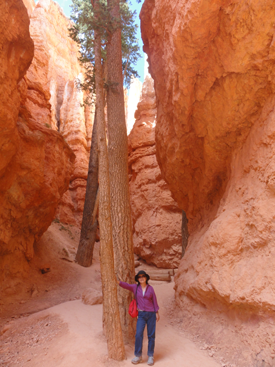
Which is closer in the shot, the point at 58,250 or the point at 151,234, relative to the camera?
the point at 58,250

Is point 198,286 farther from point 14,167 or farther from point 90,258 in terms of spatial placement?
point 90,258

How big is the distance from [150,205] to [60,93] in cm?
1761

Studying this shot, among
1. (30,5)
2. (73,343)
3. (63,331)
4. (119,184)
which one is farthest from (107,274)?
(30,5)

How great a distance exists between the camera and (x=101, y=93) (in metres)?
5.41

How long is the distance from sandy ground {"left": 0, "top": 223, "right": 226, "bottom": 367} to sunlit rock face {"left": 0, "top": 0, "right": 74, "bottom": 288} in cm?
85

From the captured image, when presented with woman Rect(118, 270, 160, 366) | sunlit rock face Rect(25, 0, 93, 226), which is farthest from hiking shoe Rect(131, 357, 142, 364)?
sunlit rock face Rect(25, 0, 93, 226)

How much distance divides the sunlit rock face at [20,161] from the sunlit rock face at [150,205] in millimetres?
4485

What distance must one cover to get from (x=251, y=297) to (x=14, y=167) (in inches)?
269

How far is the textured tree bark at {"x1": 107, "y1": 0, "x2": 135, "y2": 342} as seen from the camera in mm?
5066

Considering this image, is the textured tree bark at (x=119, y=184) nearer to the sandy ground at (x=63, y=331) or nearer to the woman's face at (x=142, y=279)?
the sandy ground at (x=63, y=331)

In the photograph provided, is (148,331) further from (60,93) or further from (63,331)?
(60,93)

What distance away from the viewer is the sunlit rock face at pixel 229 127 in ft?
12.5

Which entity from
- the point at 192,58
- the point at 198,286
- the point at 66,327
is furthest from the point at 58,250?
the point at 192,58

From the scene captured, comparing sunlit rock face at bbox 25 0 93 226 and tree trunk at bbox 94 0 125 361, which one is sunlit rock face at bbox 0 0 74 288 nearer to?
tree trunk at bbox 94 0 125 361
